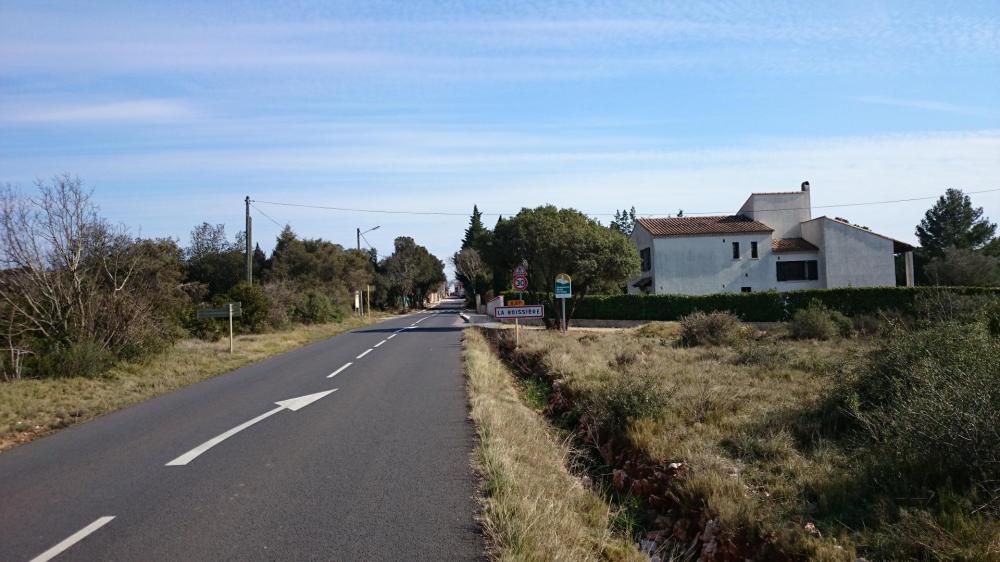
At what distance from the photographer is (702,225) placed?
51594 mm

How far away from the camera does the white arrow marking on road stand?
852 centimetres

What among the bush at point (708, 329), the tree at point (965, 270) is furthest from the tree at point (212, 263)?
the tree at point (965, 270)

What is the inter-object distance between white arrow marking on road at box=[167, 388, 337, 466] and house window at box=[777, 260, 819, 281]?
42.4m

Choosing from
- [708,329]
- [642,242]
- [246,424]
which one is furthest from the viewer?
[642,242]

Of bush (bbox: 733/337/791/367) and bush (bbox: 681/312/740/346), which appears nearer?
bush (bbox: 733/337/791/367)

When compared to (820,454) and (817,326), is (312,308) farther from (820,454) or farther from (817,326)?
(820,454)

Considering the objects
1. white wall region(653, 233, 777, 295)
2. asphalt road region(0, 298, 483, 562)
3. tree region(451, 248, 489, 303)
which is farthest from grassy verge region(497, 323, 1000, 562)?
tree region(451, 248, 489, 303)

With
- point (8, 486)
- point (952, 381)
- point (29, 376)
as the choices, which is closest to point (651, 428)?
point (952, 381)

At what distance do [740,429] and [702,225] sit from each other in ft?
Answer: 143

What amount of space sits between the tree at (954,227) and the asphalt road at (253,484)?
73.1 m

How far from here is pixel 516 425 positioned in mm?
10828

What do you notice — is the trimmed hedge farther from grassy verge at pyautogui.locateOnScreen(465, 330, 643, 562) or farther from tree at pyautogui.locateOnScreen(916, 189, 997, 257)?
tree at pyautogui.locateOnScreen(916, 189, 997, 257)

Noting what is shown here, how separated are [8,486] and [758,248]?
48757mm

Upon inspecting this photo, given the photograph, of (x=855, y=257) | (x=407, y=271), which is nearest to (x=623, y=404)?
(x=855, y=257)
